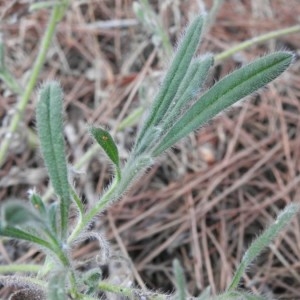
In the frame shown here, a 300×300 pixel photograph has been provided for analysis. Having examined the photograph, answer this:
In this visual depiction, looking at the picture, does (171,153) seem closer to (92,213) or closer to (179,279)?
(92,213)

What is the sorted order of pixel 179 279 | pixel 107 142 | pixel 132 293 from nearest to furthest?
pixel 179 279 < pixel 107 142 < pixel 132 293

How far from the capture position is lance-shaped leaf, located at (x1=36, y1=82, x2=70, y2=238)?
1149 millimetres

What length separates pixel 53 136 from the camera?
3.89 ft

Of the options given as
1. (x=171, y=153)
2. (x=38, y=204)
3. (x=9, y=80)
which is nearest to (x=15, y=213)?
(x=38, y=204)

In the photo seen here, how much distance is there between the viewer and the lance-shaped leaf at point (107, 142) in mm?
1135

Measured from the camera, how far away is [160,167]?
2273 millimetres

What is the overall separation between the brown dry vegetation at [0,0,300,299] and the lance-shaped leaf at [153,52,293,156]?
21.4 inches

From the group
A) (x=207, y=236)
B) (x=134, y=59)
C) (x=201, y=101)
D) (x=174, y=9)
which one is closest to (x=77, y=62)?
(x=134, y=59)

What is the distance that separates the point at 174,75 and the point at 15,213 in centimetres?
51

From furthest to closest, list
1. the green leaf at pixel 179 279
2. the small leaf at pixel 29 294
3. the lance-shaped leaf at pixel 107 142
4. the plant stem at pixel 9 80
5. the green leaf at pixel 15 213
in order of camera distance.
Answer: the plant stem at pixel 9 80, the small leaf at pixel 29 294, the lance-shaped leaf at pixel 107 142, the green leaf at pixel 179 279, the green leaf at pixel 15 213

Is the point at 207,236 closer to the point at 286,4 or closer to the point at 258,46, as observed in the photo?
the point at 258,46

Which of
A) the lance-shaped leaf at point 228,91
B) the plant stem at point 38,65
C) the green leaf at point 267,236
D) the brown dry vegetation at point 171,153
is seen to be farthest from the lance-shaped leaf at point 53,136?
the plant stem at point 38,65

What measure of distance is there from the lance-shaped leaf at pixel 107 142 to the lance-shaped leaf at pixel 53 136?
8 centimetres

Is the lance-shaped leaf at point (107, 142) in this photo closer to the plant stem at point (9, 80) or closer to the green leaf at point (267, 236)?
the green leaf at point (267, 236)
